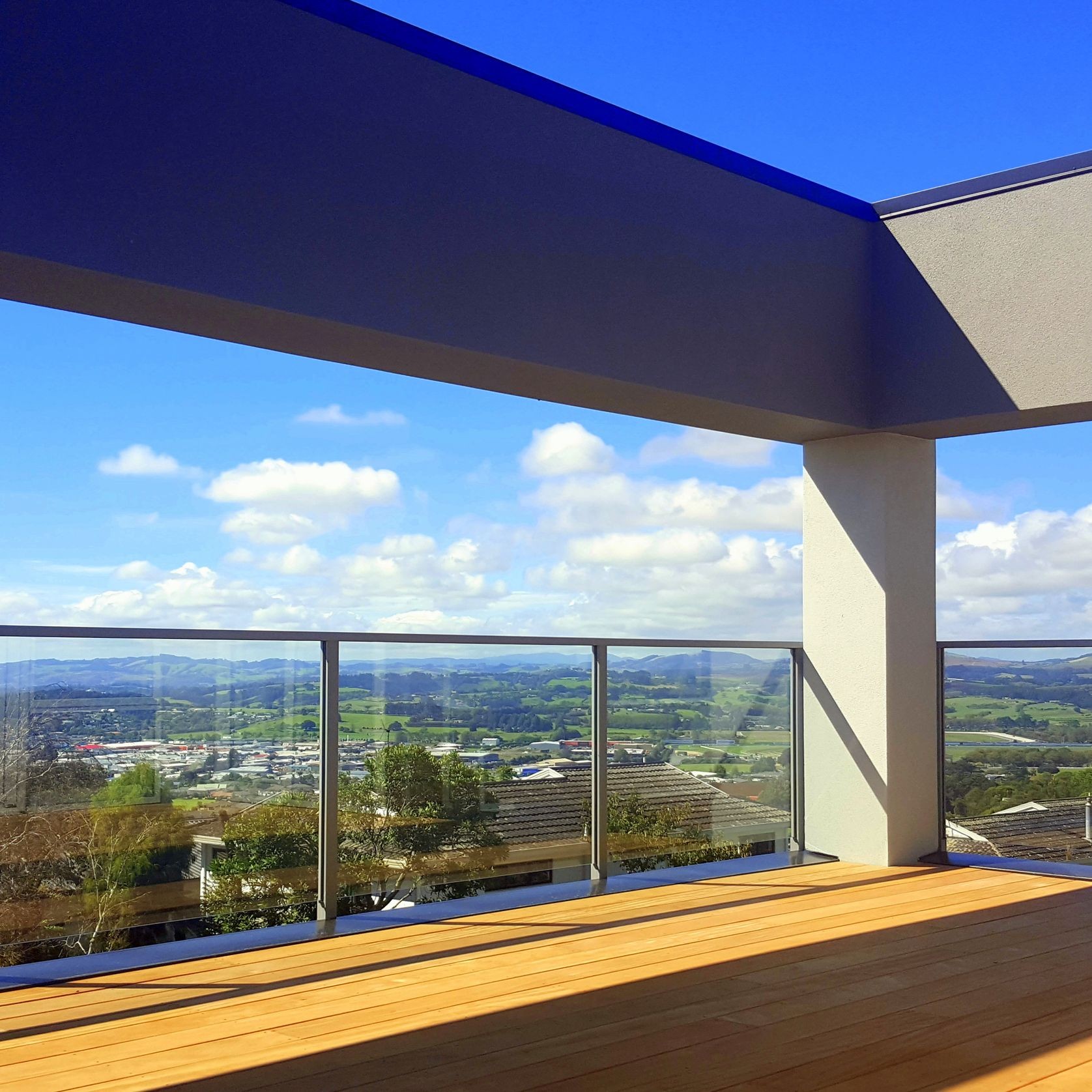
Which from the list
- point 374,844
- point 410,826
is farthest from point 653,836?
point 374,844

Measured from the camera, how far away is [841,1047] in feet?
9.30

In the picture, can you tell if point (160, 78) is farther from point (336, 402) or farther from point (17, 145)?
point (336, 402)

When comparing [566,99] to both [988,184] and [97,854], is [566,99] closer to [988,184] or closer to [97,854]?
[988,184]

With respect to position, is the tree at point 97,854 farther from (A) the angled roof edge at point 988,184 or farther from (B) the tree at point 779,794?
(A) the angled roof edge at point 988,184

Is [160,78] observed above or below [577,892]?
above

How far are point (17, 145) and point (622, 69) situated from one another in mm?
10010

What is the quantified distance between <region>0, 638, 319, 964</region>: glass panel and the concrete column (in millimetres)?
2717

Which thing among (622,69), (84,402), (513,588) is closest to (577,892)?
(622,69)

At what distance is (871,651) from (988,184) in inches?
84.5

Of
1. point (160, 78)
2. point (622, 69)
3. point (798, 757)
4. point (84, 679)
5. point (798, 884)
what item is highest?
point (622, 69)

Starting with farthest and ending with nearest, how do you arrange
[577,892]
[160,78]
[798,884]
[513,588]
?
[513,588] < [798,884] < [577,892] < [160,78]

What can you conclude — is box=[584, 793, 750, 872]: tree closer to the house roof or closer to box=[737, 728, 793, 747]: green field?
box=[737, 728, 793, 747]: green field

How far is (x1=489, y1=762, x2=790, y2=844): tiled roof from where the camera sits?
15.0 feet

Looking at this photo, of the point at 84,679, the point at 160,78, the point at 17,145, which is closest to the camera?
the point at 17,145
